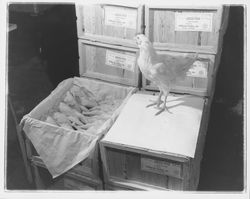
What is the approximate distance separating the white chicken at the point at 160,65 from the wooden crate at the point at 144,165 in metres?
0.20

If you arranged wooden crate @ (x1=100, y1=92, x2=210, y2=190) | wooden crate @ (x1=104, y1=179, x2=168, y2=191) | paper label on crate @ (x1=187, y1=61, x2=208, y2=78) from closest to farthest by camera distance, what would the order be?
wooden crate @ (x1=100, y1=92, x2=210, y2=190), wooden crate @ (x1=104, y1=179, x2=168, y2=191), paper label on crate @ (x1=187, y1=61, x2=208, y2=78)

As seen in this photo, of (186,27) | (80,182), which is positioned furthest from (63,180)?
(186,27)

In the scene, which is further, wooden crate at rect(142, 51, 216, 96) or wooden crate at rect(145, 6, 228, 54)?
wooden crate at rect(142, 51, 216, 96)

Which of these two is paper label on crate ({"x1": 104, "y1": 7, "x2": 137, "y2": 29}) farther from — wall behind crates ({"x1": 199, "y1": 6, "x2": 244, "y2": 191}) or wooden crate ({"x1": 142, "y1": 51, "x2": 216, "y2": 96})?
wall behind crates ({"x1": 199, "y1": 6, "x2": 244, "y2": 191})

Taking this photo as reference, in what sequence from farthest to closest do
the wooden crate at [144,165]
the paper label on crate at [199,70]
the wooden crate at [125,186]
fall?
1. the paper label on crate at [199,70]
2. the wooden crate at [125,186]
3. the wooden crate at [144,165]

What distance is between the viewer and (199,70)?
1389 millimetres

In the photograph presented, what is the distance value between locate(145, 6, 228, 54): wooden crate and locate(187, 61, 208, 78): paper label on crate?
2.6 inches

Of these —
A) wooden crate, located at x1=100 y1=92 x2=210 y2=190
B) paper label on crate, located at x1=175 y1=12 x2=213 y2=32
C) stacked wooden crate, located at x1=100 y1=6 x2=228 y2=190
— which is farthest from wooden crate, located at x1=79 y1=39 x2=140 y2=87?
wooden crate, located at x1=100 y1=92 x2=210 y2=190

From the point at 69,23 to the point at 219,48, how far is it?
0.62m

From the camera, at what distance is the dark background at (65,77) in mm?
1188

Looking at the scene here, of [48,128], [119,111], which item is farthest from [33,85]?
[119,111]

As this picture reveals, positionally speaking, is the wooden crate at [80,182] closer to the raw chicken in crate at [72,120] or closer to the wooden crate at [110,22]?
the raw chicken in crate at [72,120]

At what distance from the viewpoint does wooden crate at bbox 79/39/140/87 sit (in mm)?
1449

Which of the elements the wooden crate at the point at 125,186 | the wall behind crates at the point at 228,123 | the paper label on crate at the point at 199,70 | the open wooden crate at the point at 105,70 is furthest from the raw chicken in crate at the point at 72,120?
the wall behind crates at the point at 228,123
